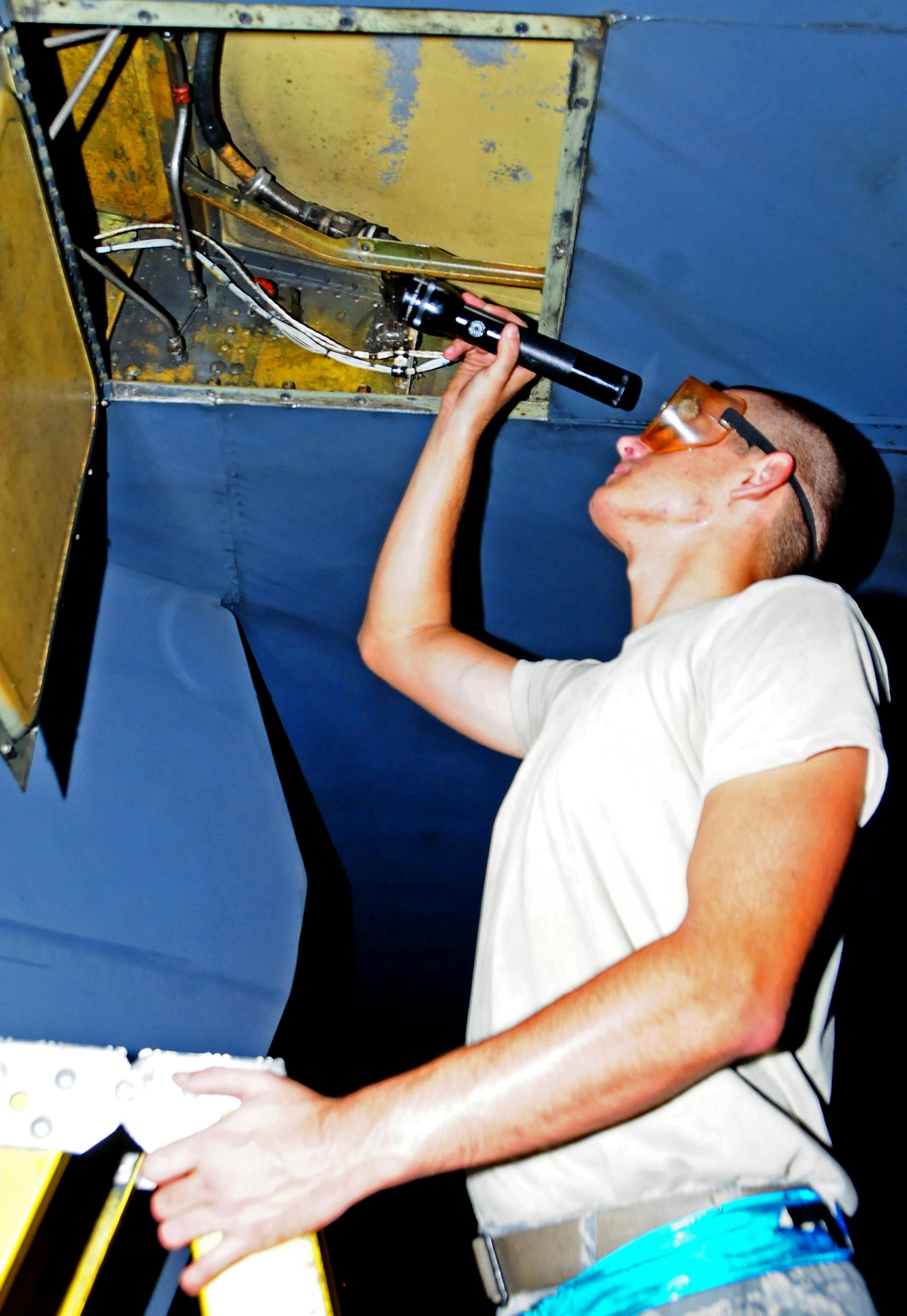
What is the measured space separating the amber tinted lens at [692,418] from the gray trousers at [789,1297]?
108 centimetres

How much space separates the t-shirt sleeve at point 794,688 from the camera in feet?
2.99

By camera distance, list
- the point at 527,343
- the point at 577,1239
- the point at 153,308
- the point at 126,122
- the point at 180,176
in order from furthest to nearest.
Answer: the point at 126,122 → the point at 153,308 → the point at 180,176 → the point at 527,343 → the point at 577,1239

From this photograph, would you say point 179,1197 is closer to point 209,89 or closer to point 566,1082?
point 566,1082

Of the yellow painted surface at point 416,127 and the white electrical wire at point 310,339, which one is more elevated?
the yellow painted surface at point 416,127

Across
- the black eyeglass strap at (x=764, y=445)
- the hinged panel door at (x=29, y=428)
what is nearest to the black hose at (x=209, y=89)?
the hinged panel door at (x=29, y=428)

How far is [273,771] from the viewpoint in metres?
1.62

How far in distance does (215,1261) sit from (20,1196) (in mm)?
195

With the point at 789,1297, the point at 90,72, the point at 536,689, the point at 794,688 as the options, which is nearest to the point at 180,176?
the point at 90,72

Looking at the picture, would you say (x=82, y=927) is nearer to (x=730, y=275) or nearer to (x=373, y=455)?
(x=373, y=455)

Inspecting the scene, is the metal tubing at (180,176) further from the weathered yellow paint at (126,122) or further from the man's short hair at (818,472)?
the man's short hair at (818,472)

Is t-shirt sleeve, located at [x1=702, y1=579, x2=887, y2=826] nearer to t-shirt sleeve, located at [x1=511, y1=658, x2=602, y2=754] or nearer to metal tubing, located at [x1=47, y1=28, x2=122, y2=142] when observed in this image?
t-shirt sleeve, located at [x1=511, y1=658, x2=602, y2=754]

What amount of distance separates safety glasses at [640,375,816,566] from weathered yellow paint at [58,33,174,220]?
3.84ft

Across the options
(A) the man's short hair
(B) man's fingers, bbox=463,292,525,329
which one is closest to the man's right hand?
(B) man's fingers, bbox=463,292,525,329

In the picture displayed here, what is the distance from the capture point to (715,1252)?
3.24 feet
